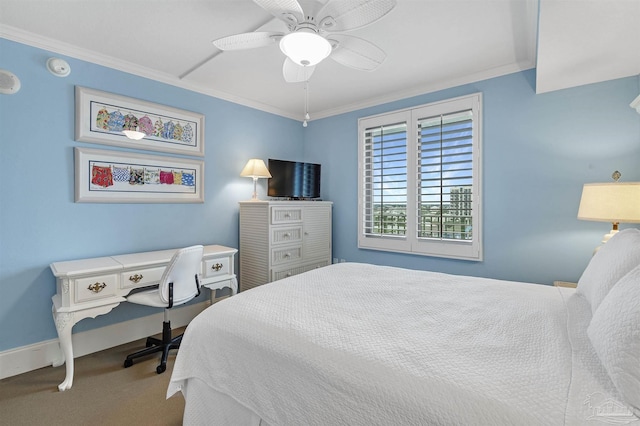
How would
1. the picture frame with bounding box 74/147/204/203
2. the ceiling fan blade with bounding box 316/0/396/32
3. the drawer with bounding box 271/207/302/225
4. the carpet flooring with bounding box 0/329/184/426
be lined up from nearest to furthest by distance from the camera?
the ceiling fan blade with bounding box 316/0/396/32, the carpet flooring with bounding box 0/329/184/426, the picture frame with bounding box 74/147/204/203, the drawer with bounding box 271/207/302/225

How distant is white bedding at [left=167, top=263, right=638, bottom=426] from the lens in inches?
32.2

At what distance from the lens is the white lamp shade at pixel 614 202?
1.90 m

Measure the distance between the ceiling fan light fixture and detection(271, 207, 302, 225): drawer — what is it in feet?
5.89

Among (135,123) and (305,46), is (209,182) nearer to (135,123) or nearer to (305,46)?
(135,123)

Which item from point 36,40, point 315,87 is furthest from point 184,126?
point 315,87

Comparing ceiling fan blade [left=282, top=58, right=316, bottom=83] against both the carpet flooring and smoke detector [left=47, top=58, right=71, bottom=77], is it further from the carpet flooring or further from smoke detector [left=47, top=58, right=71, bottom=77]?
the carpet flooring

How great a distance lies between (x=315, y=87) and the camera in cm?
332

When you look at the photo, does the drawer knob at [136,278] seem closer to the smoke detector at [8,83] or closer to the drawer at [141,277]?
the drawer at [141,277]

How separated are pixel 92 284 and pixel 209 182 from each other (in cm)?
154

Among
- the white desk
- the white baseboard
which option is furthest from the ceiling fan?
the white baseboard

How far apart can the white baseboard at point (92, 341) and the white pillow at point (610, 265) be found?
3.31 m

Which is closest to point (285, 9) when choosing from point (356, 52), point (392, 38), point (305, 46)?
point (305, 46)

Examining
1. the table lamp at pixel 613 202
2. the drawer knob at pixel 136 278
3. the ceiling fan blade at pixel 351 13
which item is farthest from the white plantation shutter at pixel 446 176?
the drawer knob at pixel 136 278

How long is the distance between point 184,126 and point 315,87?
4.78 ft
